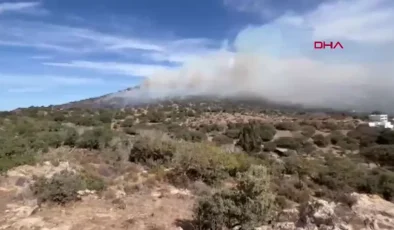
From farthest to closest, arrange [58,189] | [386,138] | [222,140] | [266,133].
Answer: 1. [266,133]
2. [386,138]
3. [222,140]
4. [58,189]

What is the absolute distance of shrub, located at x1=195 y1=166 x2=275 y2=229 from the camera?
8.80 m

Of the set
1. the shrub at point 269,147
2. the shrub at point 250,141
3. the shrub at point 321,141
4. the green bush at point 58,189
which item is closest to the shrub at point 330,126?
the shrub at point 321,141

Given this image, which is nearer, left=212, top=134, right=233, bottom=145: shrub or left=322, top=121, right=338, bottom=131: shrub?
left=212, top=134, right=233, bottom=145: shrub

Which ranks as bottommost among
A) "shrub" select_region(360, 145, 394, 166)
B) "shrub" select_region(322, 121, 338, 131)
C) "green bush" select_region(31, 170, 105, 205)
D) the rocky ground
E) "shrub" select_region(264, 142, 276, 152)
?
"shrub" select_region(360, 145, 394, 166)

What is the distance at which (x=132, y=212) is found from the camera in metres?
10.7

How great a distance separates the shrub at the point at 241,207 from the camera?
28.9 ft

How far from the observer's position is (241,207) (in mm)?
8914

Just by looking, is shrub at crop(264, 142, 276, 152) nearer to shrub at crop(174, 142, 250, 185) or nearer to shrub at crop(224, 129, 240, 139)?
shrub at crop(224, 129, 240, 139)

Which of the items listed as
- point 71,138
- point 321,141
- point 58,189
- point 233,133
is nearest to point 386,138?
point 321,141

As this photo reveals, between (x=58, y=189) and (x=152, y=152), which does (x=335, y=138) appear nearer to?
(x=152, y=152)

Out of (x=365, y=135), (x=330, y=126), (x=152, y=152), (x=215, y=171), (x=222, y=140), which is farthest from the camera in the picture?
(x=330, y=126)

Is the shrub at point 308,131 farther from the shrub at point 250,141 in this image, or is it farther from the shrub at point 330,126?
the shrub at point 250,141

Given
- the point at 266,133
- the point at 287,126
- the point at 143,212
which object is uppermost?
the point at 143,212

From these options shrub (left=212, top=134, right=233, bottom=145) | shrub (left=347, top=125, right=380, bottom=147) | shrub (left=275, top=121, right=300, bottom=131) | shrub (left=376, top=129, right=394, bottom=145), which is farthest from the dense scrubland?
shrub (left=275, top=121, right=300, bottom=131)
